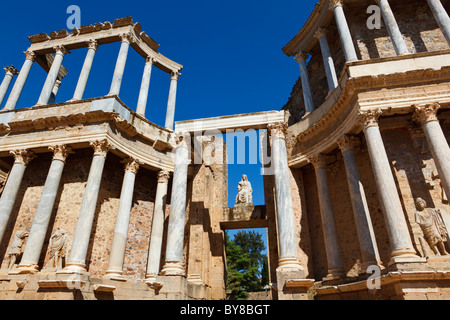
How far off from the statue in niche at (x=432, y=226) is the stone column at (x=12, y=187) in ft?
54.7

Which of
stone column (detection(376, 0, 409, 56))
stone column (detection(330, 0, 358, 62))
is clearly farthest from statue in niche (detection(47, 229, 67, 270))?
stone column (detection(376, 0, 409, 56))

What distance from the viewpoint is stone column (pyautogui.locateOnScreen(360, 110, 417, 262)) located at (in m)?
8.98

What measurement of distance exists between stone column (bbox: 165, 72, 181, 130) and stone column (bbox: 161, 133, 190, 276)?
4.71 m

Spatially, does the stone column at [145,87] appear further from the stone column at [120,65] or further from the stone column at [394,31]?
the stone column at [394,31]

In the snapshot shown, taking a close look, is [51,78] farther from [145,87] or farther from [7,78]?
[145,87]

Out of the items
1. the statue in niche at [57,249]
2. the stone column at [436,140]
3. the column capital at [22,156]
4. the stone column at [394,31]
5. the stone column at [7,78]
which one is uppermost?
the stone column at [7,78]

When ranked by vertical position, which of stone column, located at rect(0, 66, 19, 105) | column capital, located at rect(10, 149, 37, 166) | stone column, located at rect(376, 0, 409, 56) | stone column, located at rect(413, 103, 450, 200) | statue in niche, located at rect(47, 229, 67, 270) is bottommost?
statue in niche, located at rect(47, 229, 67, 270)

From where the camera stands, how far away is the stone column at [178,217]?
1132 cm

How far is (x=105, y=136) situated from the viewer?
13.4 metres

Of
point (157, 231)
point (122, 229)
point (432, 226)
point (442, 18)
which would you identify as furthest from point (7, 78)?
point (442, 18)

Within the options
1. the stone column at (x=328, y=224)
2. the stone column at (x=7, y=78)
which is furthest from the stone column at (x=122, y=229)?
the stone column at (x=7, y=78)

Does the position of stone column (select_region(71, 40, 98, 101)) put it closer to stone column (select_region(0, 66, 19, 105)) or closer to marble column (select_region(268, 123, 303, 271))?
stone column (select_region(0, 66, 19, 105))

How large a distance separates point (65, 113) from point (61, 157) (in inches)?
104
